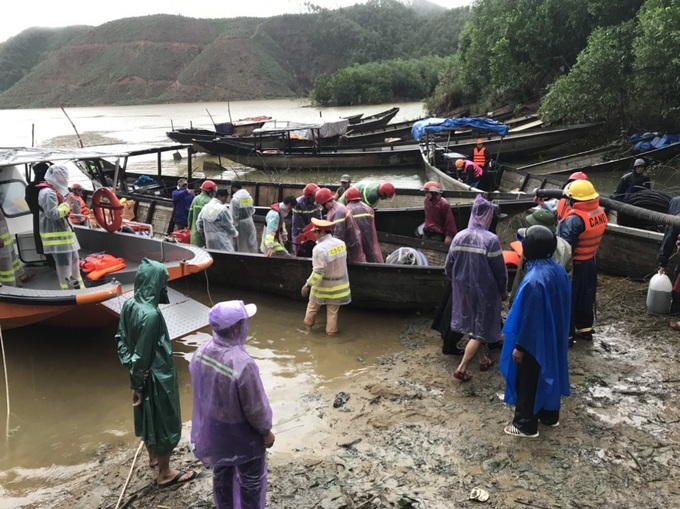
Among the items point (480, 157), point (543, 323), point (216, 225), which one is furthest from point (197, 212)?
point (480, 157)

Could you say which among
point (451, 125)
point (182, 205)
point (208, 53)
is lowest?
point (182, 205)

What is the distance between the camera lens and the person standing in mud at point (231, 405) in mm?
2627

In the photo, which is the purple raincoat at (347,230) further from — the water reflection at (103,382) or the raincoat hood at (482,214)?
the raincoat hood at (482,214)

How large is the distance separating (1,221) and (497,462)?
562 cm

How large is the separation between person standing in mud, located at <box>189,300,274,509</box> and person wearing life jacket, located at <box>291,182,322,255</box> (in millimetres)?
4231

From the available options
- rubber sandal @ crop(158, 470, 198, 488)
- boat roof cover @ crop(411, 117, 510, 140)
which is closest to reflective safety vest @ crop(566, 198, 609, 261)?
rubber sandal @ crop(158, 470, 198, 488)

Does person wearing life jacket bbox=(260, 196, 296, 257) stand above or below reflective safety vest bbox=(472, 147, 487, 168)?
below

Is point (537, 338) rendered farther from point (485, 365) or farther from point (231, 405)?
point (231, 405)

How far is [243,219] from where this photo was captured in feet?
25.3

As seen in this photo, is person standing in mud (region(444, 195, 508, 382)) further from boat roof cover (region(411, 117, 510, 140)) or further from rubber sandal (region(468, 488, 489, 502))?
boat roof cover (region(411, 117, 510, 140))

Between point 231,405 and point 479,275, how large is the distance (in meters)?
2.50

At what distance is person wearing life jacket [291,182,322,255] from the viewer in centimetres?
693

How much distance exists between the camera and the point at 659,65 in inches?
551

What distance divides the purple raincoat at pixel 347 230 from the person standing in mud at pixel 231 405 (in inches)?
132
